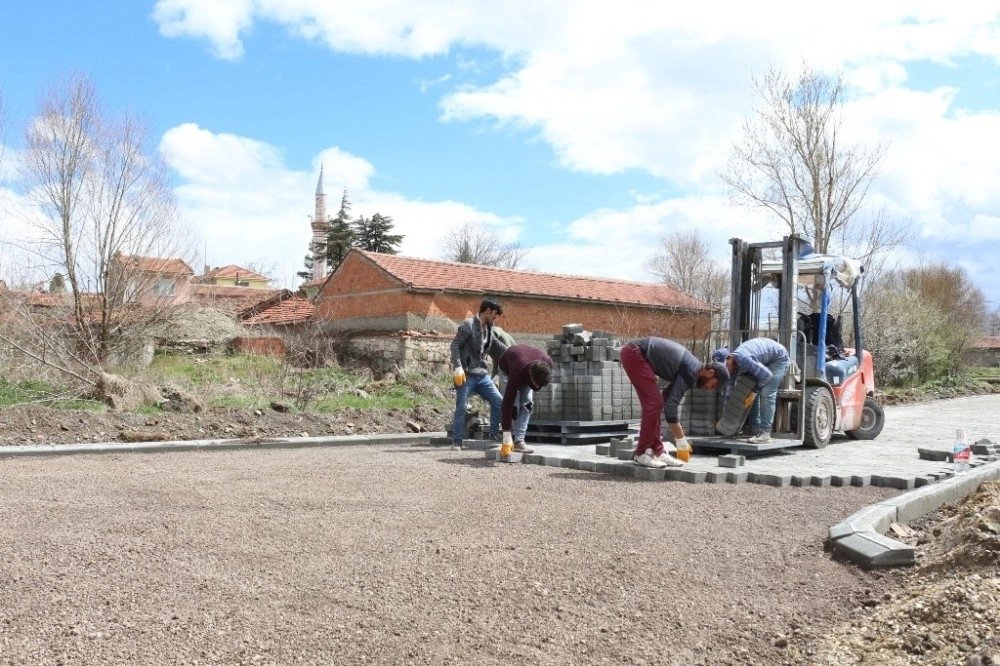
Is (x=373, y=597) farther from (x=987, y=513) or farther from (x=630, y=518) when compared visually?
(x=987, y=513)

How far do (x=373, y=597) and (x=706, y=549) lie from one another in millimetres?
2176

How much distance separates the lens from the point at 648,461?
841 centimetres

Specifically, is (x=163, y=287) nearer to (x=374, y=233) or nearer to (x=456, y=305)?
(x=456, y=305)

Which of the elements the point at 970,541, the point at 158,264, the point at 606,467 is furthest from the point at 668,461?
the point at 158,264

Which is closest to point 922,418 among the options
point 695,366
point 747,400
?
point 747,400

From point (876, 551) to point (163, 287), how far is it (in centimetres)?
1581

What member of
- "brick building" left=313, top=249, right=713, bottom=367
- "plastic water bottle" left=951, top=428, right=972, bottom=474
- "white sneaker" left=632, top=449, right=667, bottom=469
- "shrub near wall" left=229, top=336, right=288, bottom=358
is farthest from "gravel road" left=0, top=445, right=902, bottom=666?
"brick building" left=313, top=249, right=713, bottom=367

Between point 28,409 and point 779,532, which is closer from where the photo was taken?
point 779,532

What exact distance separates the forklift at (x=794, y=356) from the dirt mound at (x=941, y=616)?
516 centimetres

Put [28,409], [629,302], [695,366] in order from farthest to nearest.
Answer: [629,302] < [28,409] < [695,366]

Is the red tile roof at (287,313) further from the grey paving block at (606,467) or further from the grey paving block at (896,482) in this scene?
the grey paving block at (896,482)

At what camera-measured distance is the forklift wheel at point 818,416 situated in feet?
34.9

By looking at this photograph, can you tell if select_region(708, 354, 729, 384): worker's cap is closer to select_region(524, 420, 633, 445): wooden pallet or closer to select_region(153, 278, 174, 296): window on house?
select_region(524, 420, 633, 445): wooden pallet

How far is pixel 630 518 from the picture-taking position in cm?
620
